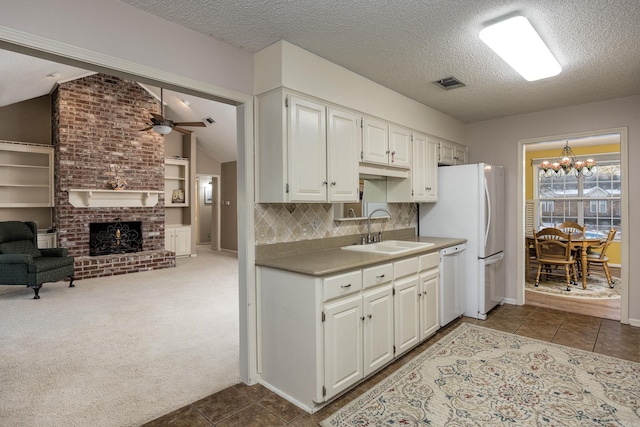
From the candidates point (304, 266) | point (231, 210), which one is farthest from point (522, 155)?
point (231, 210)

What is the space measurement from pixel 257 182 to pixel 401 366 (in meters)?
1.86

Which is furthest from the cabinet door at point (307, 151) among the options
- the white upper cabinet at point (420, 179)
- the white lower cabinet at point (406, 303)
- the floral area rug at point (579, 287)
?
the floral area rug at point (579, 287)

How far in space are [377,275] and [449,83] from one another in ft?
6.70

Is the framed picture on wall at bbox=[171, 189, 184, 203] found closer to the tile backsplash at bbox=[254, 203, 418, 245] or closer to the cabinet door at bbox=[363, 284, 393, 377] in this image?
the tile backsplash at bbox=[254, 203, 418, 245]

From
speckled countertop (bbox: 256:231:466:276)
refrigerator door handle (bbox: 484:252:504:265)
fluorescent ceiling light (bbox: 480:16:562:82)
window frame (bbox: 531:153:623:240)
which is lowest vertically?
refrigerator door handle (bbox: 484:252:504:265)

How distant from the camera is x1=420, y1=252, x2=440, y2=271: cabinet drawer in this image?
3.24m

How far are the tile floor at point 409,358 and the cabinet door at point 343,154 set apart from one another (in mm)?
1454

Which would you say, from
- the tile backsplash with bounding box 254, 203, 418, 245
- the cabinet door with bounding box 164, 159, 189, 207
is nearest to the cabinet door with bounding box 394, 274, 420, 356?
the tile backsplash with bounding box 254, 203, 418, 245

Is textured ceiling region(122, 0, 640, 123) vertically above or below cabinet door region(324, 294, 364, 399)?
above

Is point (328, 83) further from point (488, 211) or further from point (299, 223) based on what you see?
point (488, 211)

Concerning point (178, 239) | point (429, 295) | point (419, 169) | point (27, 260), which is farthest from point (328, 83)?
point (178, 239)

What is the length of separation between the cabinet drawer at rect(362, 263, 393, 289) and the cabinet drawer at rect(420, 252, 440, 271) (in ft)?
1.85

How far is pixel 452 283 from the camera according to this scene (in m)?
3.81

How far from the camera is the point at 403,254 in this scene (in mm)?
2943
